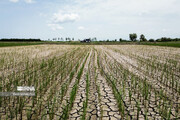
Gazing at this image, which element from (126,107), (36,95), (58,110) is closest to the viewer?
(58,110)

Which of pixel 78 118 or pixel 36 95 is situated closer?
pixel 78 118

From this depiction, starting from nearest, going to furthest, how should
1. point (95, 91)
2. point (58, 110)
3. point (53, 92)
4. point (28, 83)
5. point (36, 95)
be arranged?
1. point (58, 110)
2. point (36, 95)
3. point (53, 92)
4. point (95, 91)
5. point (28, 83)

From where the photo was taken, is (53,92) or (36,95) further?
(53,92)

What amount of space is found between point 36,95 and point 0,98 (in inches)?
35.4

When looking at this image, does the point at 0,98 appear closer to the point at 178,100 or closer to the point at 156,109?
the point at 156,109

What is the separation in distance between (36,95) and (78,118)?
1.66m

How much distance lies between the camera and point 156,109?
3.75 metres

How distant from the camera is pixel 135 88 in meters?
5.21

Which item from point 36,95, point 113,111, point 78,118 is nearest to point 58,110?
point 78,118

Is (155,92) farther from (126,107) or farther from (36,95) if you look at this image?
(36,95)

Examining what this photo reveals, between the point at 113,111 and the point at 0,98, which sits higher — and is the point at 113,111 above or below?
below

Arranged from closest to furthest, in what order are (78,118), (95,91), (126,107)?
(78,118)
(126,107)
(95,91)

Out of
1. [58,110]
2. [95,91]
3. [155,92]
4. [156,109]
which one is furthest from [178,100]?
[58,110]

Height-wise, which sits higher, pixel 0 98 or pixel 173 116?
pixel 0 98
